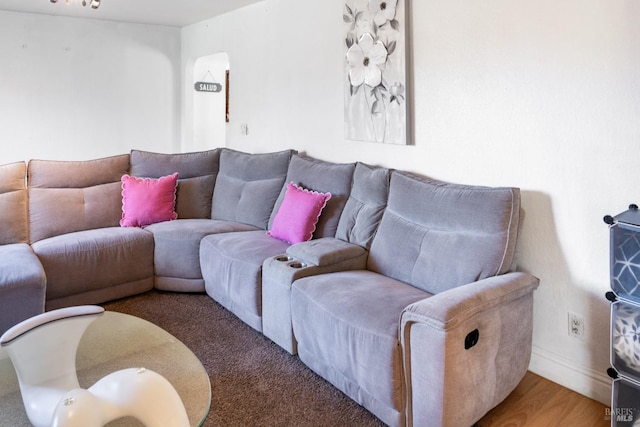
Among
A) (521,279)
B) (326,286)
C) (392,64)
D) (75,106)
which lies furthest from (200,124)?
(521,279)

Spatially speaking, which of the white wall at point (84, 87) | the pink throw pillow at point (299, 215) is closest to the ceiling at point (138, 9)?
the white wall at point (84, 87)

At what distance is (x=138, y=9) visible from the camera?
4676 millimetres

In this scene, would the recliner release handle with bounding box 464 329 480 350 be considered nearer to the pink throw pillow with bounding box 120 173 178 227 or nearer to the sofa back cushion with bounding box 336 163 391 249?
the sofa back cushion with bounding box 336 163 391 249

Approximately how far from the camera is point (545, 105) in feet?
7.52

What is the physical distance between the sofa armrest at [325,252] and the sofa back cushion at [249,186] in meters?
0.97

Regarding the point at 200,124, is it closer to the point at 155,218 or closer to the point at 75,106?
the point at 75,106

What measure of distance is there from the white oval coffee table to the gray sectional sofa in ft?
2.21

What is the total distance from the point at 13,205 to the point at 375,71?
2738mm

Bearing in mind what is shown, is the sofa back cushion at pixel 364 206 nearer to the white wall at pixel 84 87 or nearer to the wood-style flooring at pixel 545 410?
the wood-style flooring at pixel 545 410

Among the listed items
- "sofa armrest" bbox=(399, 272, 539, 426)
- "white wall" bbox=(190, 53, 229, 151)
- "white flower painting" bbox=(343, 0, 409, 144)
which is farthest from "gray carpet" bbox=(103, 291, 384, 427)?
"white wall" bbox=(190, 53, 229, 151)

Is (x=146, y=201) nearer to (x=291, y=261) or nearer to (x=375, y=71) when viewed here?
(x=291, y=261)

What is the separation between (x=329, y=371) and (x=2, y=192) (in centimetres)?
275

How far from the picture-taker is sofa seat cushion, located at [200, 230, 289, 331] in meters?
2.85

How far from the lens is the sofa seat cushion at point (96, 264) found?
314 cm
